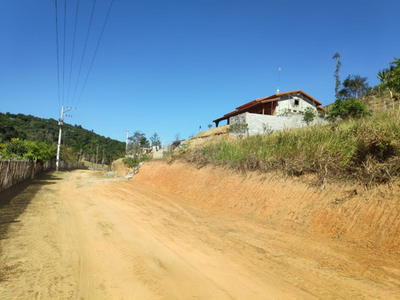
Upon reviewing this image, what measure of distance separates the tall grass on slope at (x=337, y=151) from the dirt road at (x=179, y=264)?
2290mm

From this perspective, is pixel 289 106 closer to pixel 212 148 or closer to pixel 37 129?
pixel 212 148

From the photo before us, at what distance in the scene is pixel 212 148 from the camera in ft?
49.3

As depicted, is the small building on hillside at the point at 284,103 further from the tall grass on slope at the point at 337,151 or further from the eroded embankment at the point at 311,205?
the eroded embankment at the point at 311,205

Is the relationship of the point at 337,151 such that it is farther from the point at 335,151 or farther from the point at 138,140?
the point at 138,140

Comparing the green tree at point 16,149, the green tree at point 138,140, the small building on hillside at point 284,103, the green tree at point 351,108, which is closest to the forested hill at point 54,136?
the green tree at point 138,140

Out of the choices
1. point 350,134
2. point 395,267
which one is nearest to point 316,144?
point 350,134

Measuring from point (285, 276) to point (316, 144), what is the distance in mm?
5702

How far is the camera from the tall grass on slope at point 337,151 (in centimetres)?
625

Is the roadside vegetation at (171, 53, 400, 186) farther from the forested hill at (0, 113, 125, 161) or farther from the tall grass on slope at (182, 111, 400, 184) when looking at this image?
the forested hill at (0, 113, 125, 161)

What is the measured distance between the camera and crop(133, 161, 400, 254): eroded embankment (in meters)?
5.30

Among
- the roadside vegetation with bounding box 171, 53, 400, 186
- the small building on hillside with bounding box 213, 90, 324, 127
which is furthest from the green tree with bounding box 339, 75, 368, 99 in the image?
the roadside vegetation with bounding box 171, 53, 400, 186

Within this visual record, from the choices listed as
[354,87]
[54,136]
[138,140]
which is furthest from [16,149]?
[54,136]

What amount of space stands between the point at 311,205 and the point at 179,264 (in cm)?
429

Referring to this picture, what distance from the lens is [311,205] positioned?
6.93 meters
